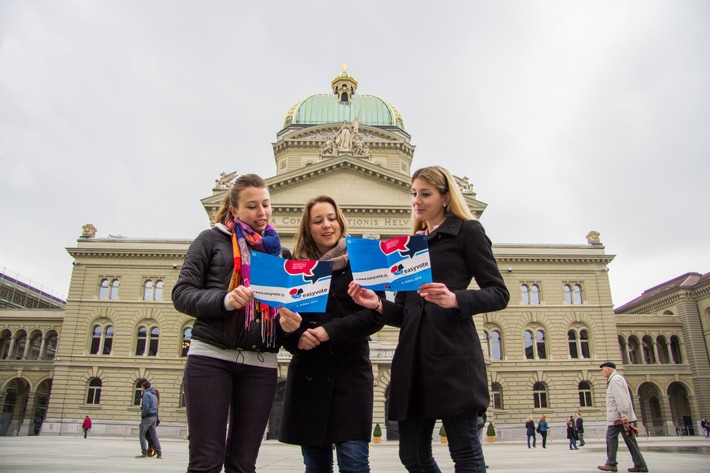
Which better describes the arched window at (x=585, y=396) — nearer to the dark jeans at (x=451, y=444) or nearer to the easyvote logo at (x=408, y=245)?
the dark jeans at (x=451, y=444)

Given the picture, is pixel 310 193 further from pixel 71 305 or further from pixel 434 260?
pixel 434 260

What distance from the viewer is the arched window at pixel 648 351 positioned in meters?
47.6

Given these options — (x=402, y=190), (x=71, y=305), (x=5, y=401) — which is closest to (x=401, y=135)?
(x=402, y=190)

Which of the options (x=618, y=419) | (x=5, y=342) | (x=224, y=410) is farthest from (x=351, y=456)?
(x=5, y=342)

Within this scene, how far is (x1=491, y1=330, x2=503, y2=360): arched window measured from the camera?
42.9 m

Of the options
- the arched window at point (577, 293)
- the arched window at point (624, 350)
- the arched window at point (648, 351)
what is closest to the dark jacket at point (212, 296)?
the arched window at point (577, 293)

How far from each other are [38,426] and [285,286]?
51.0 m

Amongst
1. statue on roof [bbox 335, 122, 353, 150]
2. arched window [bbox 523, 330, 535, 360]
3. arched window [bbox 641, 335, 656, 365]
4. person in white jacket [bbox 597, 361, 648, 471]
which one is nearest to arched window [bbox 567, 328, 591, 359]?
arched window [bbox 523, 330, 535, 360]

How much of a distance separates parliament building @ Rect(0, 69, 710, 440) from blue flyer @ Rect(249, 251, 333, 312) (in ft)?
98.0

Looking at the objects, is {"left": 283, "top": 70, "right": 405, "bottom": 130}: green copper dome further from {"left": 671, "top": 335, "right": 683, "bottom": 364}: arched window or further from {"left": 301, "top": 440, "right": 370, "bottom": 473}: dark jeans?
{"left": 301, "top": 440, "right": 370, "bottom": 473}: dark jeans

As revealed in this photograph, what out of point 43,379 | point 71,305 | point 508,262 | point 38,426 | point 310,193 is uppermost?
point 310,193

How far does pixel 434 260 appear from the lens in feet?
14.1

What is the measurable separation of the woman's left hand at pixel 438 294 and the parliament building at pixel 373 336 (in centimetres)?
2985

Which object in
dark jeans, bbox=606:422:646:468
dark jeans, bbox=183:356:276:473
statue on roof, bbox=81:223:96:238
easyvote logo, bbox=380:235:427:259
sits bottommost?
dark jeans, bbox=606:422:646:468
